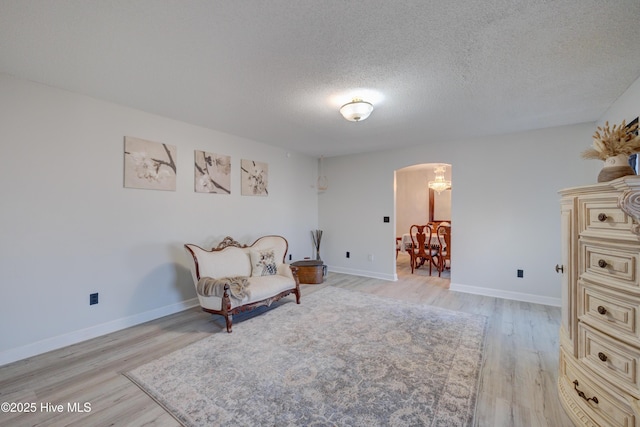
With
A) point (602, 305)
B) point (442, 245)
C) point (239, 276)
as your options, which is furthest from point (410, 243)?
point (602, 305)

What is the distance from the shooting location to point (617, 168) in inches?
61.5

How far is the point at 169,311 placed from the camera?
3389 mm

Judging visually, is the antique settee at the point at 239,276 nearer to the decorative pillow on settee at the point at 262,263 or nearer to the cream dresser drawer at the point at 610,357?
the decorative pillow on settee at the point at 262,263

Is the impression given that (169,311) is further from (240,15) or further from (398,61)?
(398,61)

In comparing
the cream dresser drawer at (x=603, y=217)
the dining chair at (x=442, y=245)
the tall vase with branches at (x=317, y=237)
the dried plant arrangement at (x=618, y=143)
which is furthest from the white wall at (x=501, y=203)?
the cream dresser drawer at (x=603, y=217)

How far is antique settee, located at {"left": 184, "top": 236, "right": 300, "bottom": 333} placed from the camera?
2914 mm

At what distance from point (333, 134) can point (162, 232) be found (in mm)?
2779

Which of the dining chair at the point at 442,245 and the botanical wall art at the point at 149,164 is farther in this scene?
the dining chair at the point at 442,245

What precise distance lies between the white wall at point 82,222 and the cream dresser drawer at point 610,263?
3.99 meters

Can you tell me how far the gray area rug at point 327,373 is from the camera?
1699mm

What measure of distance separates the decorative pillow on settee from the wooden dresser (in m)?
3.11

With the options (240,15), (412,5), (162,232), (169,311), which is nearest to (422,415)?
(412,5)

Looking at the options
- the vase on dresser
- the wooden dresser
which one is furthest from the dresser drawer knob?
the vase on dresser

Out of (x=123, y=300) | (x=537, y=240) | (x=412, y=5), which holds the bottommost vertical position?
(x=123, y=300)
